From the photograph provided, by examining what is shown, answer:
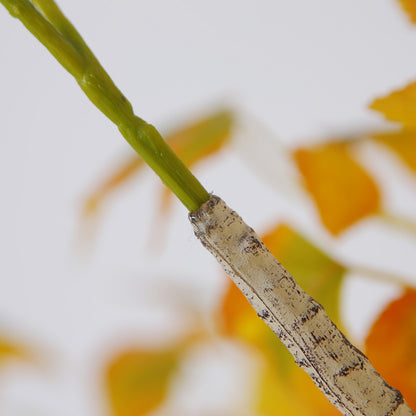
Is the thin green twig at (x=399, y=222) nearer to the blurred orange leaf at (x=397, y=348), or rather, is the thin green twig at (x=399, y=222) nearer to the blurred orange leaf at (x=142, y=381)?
the blurred orange leaf at (x=397, y=348)

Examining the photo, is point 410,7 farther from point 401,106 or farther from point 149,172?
point 149,172

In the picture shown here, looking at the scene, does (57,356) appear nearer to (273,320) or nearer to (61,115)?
(61,115)

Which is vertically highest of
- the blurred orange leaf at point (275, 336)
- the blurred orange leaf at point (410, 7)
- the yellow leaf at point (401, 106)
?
the blurred orange leaf at point (410, 7)

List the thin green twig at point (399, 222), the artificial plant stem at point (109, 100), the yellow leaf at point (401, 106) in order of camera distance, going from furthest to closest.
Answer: the thin green twig at point (399, 222), the yellow leaf at point (401, 106), the artificial plant stem at point (109, 100)

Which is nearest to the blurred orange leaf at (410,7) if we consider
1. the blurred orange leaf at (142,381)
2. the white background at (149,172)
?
the white background at (149,172)

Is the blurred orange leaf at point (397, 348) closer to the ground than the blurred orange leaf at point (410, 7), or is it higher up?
closer to the ground

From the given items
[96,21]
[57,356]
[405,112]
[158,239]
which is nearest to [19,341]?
[57,356]

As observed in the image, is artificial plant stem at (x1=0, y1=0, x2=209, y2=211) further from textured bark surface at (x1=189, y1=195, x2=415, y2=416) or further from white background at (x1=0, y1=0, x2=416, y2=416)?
white background at (x1=0, y1=0, x2=416, y2=416)
